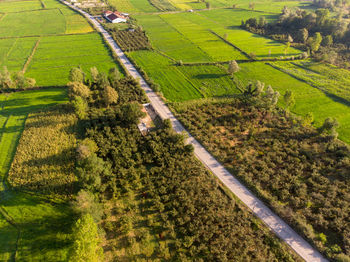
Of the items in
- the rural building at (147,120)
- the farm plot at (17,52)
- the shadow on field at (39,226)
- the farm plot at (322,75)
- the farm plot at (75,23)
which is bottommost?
the shadow on field at (39,226)

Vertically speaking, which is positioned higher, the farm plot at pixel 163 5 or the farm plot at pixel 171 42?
the farm plot at pixel 163 5

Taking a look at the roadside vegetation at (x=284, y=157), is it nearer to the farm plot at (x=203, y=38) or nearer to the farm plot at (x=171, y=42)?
the farm plot at (x=203, y=38)

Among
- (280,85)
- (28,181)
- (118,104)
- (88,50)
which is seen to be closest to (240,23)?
(280,85)

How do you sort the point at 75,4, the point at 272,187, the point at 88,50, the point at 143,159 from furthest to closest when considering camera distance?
the point at 75,4 → the point at 88,50 → the point at 143,159 → the point at 272,187

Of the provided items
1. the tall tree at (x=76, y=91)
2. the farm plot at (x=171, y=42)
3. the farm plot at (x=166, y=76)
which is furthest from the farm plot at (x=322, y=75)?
the tall tree at (x=76, y=91)

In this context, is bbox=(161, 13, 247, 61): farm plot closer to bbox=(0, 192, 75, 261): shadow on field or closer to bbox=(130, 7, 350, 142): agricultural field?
bbox=(130, 7, 350, 142): agricultural field

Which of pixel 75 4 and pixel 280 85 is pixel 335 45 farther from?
pixel 75 4

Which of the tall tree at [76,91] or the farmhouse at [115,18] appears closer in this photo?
the tall tree at [76,91]
